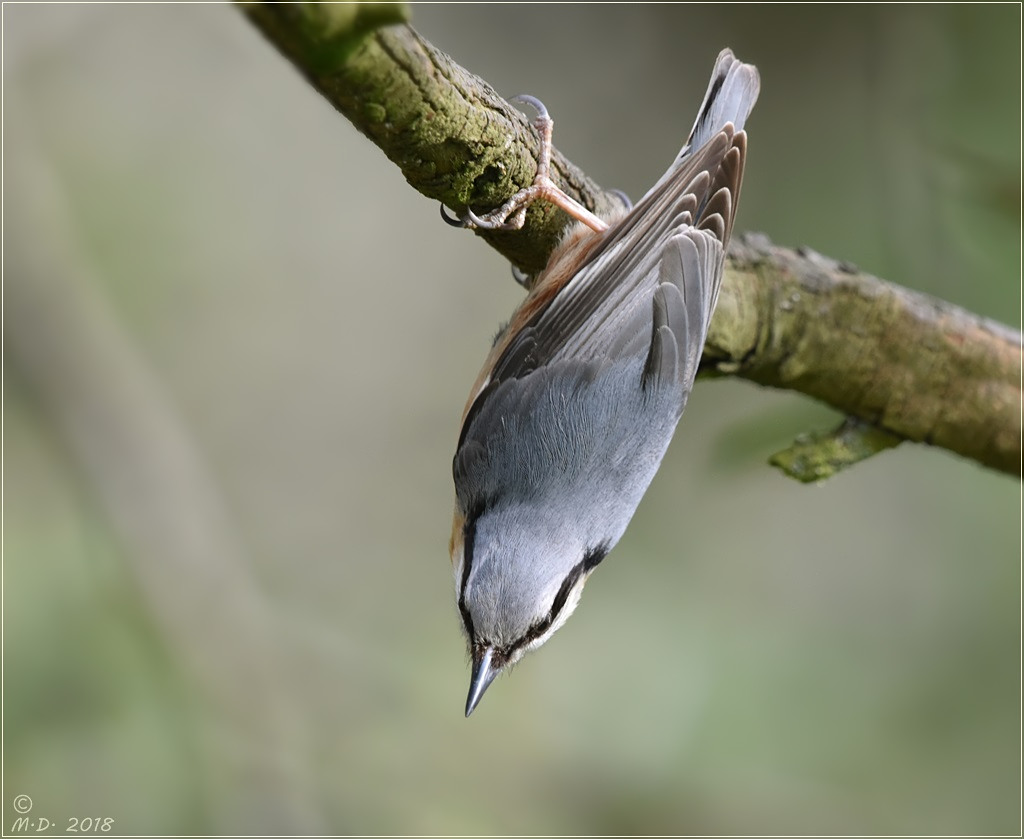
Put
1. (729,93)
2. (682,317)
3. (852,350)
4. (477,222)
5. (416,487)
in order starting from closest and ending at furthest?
1. (477,222)
2. (682,317)
3. (852,350)
4. (729,93)
5. (416,487)

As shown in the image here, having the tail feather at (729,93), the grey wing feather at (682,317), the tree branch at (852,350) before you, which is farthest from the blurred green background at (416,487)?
the tail feather at (729,93)

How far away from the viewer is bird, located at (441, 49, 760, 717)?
105 inches

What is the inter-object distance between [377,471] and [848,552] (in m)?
2.20

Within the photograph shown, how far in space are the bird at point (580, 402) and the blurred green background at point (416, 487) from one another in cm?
52

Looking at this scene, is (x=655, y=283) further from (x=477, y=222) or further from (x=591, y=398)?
(x=477, y=222)

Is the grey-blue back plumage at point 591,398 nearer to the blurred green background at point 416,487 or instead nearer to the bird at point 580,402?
the bird at point 580,402

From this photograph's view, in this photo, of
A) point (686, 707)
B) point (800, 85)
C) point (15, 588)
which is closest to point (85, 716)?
point (15, 588)

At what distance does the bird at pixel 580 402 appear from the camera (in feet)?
8.78

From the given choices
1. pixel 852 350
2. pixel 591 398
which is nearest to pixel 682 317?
pixel 591 398

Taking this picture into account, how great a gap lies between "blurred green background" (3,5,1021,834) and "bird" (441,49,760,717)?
519 millimetres

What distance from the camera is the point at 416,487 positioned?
15.9 feet

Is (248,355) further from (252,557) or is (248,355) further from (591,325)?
(591,325)

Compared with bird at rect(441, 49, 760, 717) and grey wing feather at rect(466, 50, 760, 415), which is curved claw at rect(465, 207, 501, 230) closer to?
bird at rect(441, 49, 760, 717)

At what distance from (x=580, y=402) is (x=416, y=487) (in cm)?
224
